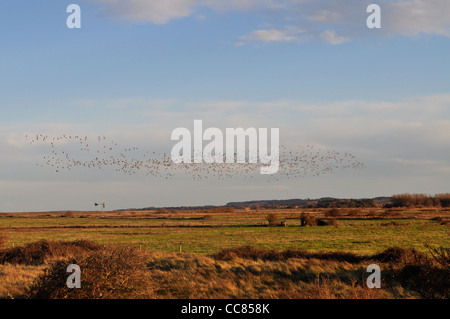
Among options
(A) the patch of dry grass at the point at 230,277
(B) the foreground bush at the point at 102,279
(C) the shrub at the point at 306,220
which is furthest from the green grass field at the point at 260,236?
(B) the foreground bush at the point at 102,279

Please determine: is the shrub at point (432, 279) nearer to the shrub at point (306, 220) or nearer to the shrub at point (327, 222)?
the shrub at point (306, 220)

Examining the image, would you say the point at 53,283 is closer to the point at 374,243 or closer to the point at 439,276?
the point at 439,276

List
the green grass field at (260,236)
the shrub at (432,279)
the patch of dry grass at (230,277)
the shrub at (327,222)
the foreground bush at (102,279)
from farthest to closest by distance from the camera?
the shrub at (327,222)
the green grass field at (260,236)
the shrub at (432,279)
the patch of dry grass at (230,277)
the foreground bush at (102,279)

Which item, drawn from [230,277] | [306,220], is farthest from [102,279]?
[306,220]

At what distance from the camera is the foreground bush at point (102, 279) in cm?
1449

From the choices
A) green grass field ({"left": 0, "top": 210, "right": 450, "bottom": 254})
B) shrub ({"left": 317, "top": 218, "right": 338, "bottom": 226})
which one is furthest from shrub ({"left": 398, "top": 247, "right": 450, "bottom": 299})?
shrub ({"left": 317, "top": 218, "right": 338, "bottom": 226})

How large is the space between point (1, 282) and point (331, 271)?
1521 cm

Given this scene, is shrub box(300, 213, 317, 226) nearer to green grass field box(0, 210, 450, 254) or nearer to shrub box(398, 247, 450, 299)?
green grass field box(0, 210, 450, 254)

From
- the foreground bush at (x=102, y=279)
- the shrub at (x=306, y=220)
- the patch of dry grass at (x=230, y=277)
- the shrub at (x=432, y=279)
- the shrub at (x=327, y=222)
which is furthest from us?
the shrub at (x=327, y=222)

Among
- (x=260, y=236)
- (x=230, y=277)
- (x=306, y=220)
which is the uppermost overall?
(x=230, y=277)

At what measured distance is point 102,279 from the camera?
48.2ft

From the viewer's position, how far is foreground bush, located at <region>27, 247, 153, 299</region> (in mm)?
14492

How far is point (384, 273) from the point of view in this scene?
20.8 meters

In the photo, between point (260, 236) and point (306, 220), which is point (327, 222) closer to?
point (306, 220)
